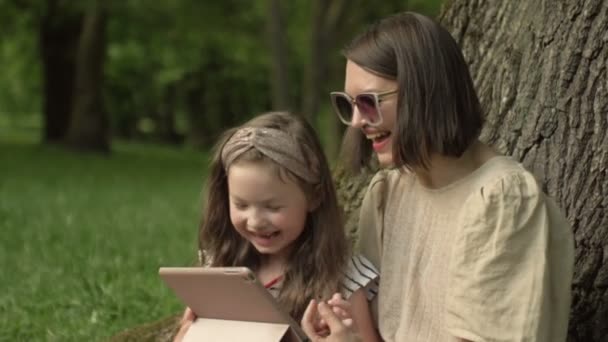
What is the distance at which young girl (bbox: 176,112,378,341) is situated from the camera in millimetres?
3020

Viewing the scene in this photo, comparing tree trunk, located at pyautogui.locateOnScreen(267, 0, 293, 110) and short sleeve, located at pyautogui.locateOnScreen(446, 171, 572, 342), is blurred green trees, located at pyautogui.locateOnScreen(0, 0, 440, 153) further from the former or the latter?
short sleeve, located at pyautogui.locateOnScreen(446, 171, 572, 342)

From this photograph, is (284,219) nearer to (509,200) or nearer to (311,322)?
(311,322)

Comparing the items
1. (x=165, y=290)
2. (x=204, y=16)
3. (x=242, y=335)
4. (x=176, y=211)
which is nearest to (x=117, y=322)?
(x=165, y=290)

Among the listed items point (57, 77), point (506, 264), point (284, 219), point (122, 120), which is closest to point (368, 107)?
point (284, 219)

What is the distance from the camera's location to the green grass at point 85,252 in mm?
4855

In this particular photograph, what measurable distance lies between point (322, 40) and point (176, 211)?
9.28m

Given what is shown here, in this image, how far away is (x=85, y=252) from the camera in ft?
22.0

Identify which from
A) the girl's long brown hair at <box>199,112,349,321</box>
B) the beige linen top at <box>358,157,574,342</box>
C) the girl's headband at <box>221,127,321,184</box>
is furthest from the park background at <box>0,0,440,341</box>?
the beige linen top at <box>358,157,574,342</box>

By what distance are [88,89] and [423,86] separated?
67.5ft

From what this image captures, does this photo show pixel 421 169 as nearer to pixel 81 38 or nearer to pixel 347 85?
pixel 347 85

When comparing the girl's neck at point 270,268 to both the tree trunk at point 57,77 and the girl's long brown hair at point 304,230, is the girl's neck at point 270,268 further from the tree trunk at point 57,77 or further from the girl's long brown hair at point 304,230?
the tree trunk at point 57,77

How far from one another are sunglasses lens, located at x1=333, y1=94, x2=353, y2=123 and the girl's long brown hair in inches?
4.7

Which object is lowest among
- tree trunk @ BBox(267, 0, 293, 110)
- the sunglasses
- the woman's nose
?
tree trunk @ BBox(267, 0, 293, 110)

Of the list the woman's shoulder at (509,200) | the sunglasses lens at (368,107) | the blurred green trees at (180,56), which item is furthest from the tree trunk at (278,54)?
the woman's shoulder at (509,200)
